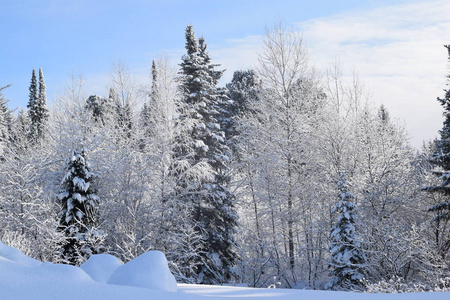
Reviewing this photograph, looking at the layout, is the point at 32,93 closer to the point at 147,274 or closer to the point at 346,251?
the point at 346,251

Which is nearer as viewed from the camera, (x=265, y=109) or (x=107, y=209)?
(x=107, y=209)

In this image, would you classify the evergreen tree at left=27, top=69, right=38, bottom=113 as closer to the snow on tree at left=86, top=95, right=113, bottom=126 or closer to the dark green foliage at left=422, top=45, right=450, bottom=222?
the snow on tree at left=86, top=95, right=113, bottom=126

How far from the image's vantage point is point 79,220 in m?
14.8

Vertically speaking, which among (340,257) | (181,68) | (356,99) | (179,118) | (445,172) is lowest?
(340,257)

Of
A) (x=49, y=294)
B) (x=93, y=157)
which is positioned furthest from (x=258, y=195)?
(x=49, y=294)

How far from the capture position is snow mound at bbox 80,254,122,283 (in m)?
5.38

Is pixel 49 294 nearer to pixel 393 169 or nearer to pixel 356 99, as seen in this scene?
pixel 393 169

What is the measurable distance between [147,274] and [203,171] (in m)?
12.8

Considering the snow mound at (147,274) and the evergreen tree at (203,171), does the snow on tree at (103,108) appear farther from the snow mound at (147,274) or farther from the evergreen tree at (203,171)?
the snow mound at (147,274)

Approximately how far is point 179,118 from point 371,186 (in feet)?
32.3

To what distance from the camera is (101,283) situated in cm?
387

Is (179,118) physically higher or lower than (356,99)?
lower

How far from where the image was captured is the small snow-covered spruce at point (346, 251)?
12914 millimetres

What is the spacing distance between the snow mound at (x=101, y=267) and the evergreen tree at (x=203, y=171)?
37.3ft
